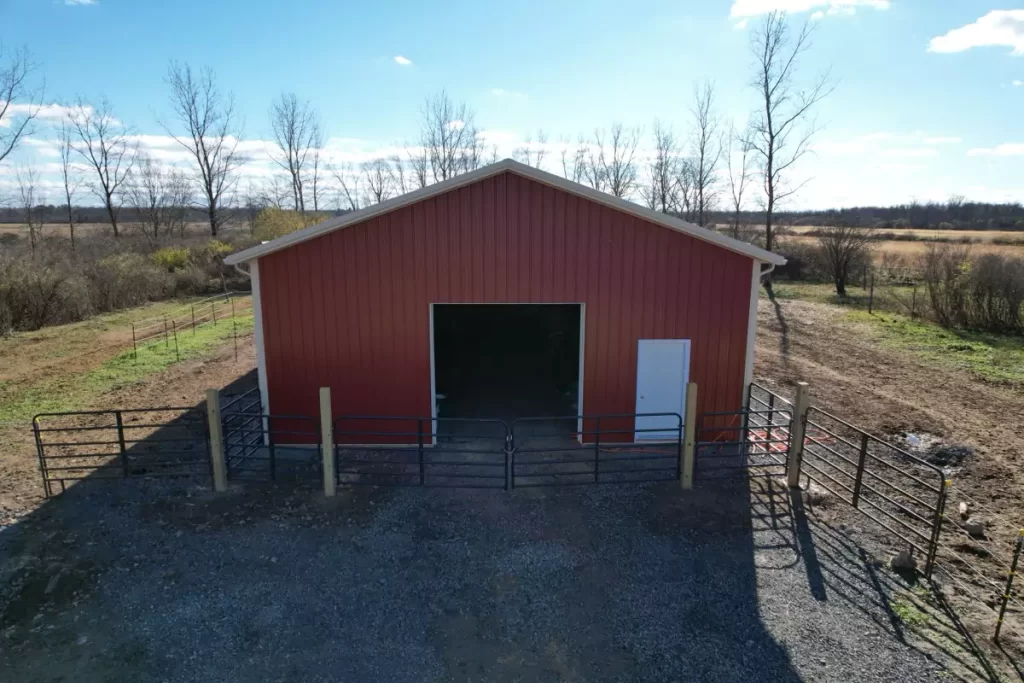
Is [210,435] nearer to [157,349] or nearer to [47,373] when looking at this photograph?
[47,373]

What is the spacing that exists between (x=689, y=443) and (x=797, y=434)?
4.61 ft

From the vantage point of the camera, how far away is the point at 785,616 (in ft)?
16.8

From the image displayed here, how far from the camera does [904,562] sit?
18.7ft

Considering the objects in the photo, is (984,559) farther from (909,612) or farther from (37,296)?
(37,296)

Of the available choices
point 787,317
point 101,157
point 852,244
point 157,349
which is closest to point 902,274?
point 852,244

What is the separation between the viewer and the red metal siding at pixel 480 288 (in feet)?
27.3

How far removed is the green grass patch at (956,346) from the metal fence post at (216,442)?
48.6 feet

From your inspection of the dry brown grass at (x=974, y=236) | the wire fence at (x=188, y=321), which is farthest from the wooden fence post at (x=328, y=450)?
the dry brown grass at (x=974, y=236)

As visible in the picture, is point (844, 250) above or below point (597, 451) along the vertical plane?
above

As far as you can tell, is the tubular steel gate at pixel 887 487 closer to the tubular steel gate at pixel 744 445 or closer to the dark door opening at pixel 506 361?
the tubular steel gate at pixel 744 445

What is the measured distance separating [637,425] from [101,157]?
132ft

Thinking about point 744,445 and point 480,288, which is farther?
point 744,445

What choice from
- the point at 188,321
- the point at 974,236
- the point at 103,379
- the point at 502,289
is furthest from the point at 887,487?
the point at 974,236

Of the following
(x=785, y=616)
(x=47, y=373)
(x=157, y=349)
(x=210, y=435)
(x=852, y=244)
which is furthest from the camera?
(x=852, y=244)
